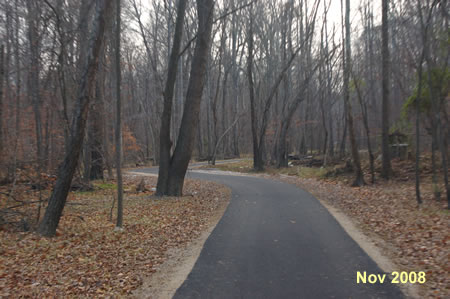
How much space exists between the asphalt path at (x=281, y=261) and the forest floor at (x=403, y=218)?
0.62 metres

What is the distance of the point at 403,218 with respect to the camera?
31.1ft

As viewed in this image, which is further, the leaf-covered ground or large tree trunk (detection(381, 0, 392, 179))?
large tree trunk (detection(381, 0, 392, 179))

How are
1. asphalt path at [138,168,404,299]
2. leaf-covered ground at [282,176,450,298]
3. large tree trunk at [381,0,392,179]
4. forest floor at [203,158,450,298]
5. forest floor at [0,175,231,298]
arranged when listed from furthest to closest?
large tree trunk at [381,0,392,179] < forest floor at [203,158,450,298] < leaf-covered ground at [282,176,450,298] < forest floor at [0,175,231,298] < asphalt path at [138,168,404,299]

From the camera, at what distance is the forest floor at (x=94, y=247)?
5.62 metres

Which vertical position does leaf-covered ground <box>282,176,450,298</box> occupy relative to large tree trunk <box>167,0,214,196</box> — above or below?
below

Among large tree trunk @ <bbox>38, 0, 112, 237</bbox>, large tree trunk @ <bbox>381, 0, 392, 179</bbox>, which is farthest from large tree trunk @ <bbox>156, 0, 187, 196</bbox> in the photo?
large tree trunk @ <bbox>381, 0, 392, 179</bbox>

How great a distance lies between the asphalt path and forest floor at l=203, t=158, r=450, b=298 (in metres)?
0.62

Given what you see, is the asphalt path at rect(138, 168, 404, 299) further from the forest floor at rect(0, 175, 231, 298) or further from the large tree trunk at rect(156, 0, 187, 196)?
the large tree trunk at rect(156, 0, 187, 196)

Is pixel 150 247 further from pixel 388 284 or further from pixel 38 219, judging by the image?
pixel 388 284

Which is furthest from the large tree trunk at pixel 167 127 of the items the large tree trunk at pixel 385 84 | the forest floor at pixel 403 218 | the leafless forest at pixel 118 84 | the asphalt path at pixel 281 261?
the large tree trunk at pixel 385 84

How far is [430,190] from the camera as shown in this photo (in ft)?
44.4

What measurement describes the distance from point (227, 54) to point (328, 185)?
23.8 metres

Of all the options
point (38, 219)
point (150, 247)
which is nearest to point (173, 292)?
point (150, 247)

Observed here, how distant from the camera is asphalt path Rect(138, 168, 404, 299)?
5027 millimetres
